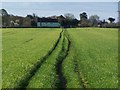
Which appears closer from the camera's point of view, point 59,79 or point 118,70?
point 59,79

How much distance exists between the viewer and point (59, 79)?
752 inches

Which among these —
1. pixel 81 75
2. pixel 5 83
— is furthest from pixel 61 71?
pixel 5 83

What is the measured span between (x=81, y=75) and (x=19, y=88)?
505 cm

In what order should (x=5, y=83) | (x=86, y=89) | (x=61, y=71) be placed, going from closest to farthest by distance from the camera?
(x=86, y=89) → (x=5, y=83) → (x=61, y=71)

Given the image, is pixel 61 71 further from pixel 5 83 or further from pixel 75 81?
pixel 5 83

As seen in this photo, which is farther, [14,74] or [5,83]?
[14,74]

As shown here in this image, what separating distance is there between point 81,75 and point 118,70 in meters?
3.11

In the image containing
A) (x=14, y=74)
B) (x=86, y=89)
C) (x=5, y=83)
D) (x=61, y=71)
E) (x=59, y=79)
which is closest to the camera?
(x=86, y=89)

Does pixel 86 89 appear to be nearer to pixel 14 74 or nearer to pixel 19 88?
pixel 19 88

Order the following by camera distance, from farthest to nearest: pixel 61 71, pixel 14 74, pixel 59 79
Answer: pixel 61 71 < pixel 14 74 < pixel 59 79

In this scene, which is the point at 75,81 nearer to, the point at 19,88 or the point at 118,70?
the point at 19,88

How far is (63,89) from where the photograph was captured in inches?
661

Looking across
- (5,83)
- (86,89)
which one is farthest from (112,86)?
(5,83)

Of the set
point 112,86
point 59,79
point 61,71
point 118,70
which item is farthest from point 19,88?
point 118,70
